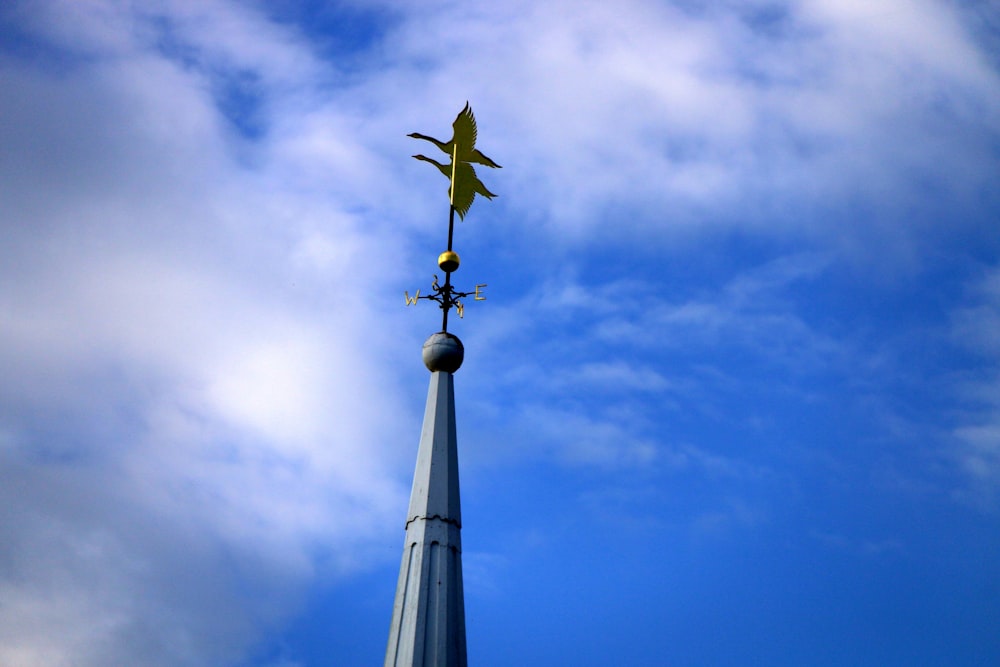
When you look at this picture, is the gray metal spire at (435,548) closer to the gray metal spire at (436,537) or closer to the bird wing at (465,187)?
the gray metal spire at (436,537)

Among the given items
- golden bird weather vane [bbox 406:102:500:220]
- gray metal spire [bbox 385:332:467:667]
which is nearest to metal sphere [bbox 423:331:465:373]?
gray metal spire [bbox 385:332:467:667]

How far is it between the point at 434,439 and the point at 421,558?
8.62 ft

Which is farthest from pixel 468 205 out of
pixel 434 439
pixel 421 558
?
pixel 421 558

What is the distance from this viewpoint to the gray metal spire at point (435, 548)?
1933cm

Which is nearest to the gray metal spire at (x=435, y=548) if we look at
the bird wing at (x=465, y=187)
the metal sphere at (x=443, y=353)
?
the metal sphere at (x=443, y=353)

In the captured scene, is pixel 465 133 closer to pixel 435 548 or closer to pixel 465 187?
pixel 465 187

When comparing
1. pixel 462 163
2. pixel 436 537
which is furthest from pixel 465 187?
pixel 436 537

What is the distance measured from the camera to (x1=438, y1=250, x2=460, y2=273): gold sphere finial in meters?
23.7

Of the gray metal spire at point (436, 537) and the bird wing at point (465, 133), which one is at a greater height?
the bird wing at point (465, 133)

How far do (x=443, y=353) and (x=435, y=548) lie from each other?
4345 mm

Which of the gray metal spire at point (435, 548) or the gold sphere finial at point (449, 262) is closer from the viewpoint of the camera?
the gray metal spire at point (435, 548)

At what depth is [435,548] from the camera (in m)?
20.4

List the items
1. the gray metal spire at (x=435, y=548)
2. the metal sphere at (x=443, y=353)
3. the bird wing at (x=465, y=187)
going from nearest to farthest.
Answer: the gray metal spire at (x=435, y=548) < the metal sphere at (x=443, y=353) < the bird wing at (x=465, y=187)

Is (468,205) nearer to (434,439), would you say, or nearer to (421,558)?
(434,439)
